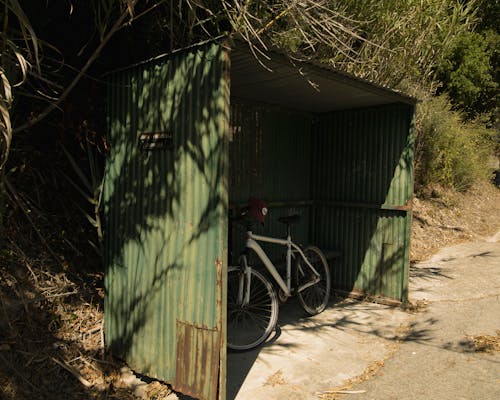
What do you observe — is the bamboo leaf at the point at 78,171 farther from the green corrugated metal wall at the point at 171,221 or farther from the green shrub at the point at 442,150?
the green shrub at the point at 442,150

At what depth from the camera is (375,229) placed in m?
5.75

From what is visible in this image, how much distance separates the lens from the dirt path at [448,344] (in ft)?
11.3

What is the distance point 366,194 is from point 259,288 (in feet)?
7.57

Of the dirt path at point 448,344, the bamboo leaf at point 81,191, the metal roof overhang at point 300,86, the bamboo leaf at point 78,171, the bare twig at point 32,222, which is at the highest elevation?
the metal roof overhang at point 300,86

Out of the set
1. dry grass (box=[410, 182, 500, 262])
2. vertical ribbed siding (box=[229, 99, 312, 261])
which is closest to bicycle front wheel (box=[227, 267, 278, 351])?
vertical ribbed siding (box=[229, 99, 312, 261])

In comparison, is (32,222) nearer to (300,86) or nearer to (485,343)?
(300,86)

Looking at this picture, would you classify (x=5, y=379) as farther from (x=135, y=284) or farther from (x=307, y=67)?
(x=307, y=67)

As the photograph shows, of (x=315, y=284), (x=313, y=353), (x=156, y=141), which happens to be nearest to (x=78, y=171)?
(x=156, y=141)

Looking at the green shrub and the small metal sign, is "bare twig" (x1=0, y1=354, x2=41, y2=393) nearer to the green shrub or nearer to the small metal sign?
the small metal sign

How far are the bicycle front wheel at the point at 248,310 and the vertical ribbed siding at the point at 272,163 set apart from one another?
2.35 ft

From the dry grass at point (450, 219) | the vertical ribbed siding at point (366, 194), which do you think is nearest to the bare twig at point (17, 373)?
the vertical ribbed siding at point (366, 194)

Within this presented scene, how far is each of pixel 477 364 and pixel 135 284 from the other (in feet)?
10.2

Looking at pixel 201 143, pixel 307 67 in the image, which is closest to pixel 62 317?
pixel 201 143

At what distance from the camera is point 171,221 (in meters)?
3.23
